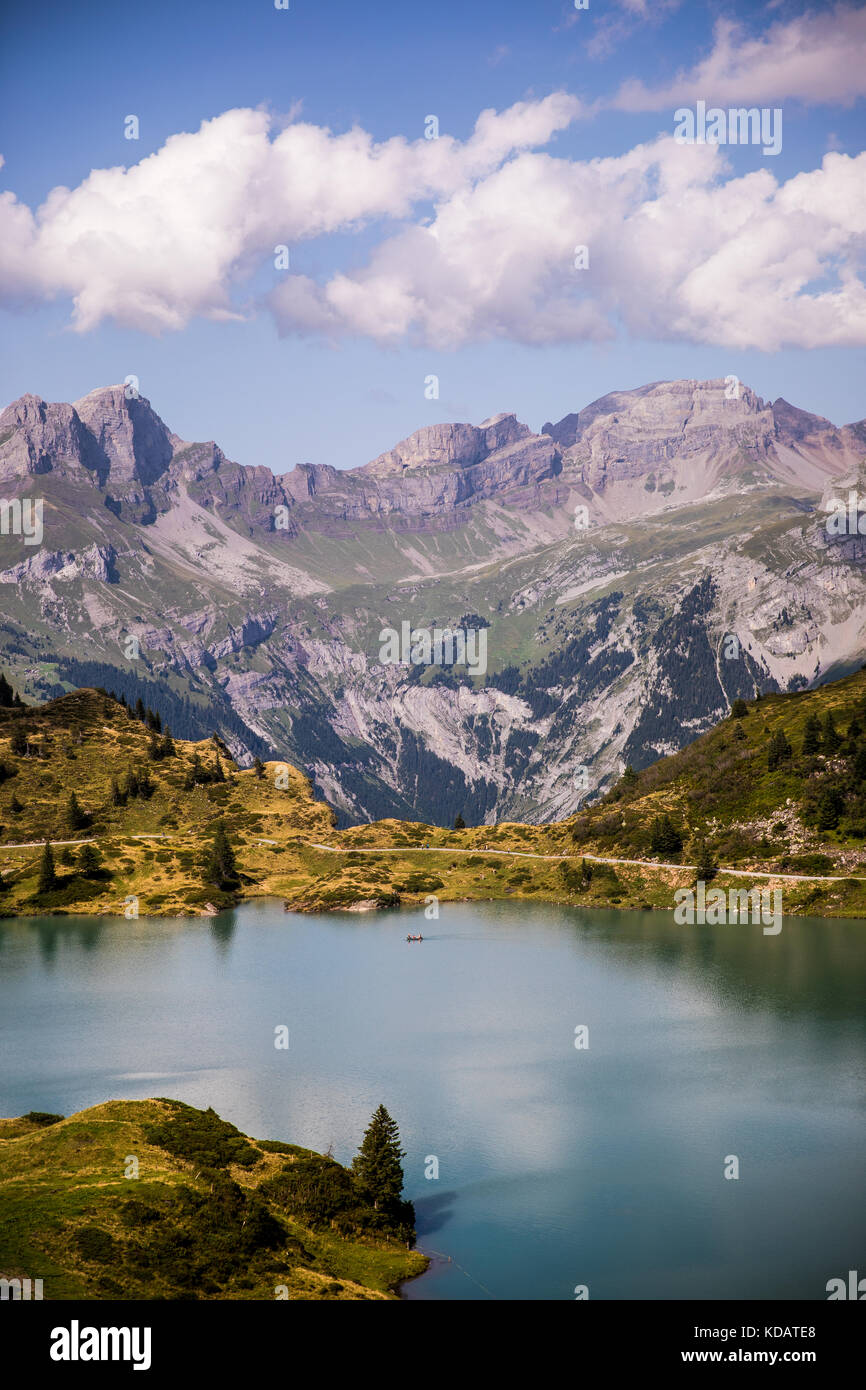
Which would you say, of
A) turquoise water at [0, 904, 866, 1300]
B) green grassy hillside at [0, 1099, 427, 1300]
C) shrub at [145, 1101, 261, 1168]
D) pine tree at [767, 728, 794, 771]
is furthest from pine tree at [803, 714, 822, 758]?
shrub at [145, 1101, 261, 1168]

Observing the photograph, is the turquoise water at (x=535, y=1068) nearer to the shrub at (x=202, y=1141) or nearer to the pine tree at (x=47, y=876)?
the shrub at (x=202, y=1141)

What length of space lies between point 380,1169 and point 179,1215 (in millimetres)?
13078

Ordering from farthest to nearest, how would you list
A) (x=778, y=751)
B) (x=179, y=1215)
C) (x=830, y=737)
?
(x=778, y=751) → (x=830, y=737) → (x=179, y=1215)

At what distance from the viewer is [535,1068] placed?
94250 mm

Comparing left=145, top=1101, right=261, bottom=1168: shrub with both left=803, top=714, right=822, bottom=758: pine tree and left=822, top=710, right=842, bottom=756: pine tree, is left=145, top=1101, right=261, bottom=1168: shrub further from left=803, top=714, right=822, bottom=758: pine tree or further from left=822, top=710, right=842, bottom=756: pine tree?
left=803, top=714, right=822, bottom=758: pine tree

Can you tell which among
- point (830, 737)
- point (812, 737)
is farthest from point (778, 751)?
point (830, 737)

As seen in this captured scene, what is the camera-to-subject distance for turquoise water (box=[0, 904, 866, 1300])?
2379 inches

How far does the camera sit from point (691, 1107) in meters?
82.9

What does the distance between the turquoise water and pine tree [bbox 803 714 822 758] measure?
40144 millimetres

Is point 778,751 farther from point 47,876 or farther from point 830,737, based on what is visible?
point 47,876
